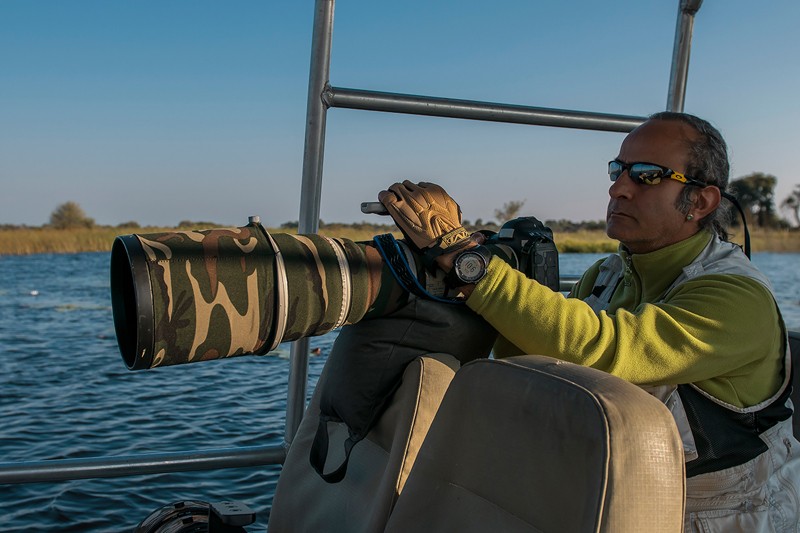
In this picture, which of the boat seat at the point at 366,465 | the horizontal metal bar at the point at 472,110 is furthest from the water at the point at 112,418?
the horizontal metal bar at the point at 472,110

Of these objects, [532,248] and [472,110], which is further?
[472,110]

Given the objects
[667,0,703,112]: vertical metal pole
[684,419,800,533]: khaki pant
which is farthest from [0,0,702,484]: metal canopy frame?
[684,419,800,533]: khaki pant

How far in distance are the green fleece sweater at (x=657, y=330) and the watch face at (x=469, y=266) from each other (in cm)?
2

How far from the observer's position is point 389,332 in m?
1.22

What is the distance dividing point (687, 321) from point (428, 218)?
44cm

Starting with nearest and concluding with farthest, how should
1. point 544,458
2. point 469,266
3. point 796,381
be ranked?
1. point 544,458
2. point 469,266
3. point 796,381

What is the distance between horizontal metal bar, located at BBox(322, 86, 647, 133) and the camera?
1.73 metres

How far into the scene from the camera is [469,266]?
3.81 ft

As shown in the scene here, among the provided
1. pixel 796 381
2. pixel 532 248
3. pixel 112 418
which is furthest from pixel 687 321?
pixel 112 418

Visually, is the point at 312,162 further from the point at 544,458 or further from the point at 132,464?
the point at 544,458

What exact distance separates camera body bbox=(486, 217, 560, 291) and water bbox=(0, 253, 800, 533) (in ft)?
7.48

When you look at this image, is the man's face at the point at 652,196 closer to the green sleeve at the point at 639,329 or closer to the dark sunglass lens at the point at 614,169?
the dark sunglass lens at the point at 614,169

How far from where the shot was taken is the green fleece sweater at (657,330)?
1165 millimetres

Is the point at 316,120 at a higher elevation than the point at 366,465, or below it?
higher
